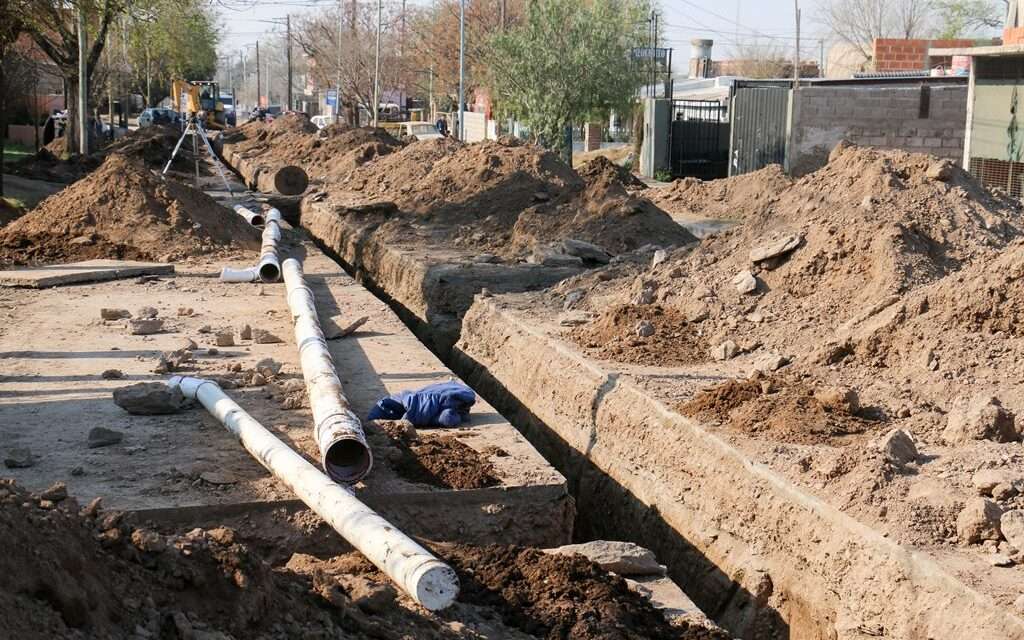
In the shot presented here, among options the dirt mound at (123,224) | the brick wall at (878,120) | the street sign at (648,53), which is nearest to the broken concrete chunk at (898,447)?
the dirt mound at (123,224)

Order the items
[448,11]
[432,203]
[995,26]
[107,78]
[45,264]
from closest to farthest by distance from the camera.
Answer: [45,264] < [432,203] < [107,78] < [448,11] < [995,26]

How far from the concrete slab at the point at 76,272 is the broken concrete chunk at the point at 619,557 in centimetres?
936

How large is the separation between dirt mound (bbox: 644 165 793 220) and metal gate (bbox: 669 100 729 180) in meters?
8.71

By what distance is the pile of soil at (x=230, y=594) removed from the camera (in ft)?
13.5

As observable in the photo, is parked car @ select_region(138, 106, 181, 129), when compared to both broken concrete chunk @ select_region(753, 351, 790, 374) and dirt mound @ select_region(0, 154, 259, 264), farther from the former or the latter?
broken concrete chunk @ select_region(753, 351, 790, 374)

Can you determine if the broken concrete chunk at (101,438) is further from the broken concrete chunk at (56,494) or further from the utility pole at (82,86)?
the utility pole at (82,86)

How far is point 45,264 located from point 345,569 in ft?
35.1

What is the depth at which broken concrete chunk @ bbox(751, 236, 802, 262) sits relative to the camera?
1070 centimetres

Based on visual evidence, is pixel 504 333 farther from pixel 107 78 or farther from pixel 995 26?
pixel 995 26

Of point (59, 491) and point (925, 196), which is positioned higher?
point (925, 196)

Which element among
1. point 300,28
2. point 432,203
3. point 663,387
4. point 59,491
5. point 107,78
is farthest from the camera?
point 300,28

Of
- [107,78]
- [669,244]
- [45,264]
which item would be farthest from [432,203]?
[107,78]

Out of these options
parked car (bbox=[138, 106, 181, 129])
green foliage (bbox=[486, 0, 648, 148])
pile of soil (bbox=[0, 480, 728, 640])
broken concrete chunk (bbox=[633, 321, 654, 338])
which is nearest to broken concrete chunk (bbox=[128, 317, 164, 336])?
broken concrete chunk (bbox=[633, 321, 654, 338])

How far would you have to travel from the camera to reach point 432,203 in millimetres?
19938
